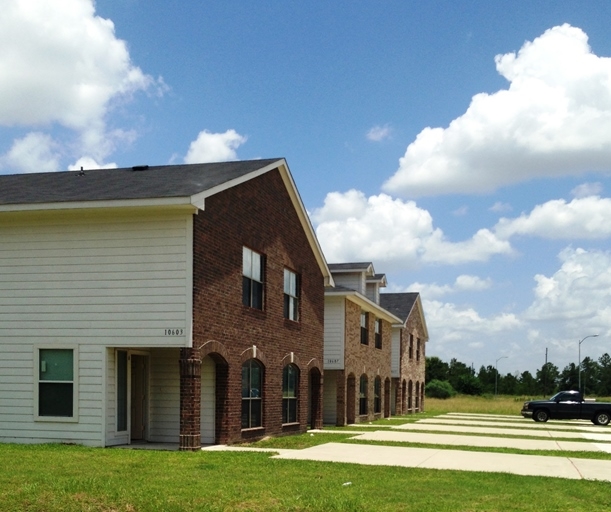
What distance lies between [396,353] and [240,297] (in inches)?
1131

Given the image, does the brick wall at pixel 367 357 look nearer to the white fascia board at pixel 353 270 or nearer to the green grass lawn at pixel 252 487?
the white fascia board at pixel 353 270

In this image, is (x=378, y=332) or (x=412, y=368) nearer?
(x=378, y=332)

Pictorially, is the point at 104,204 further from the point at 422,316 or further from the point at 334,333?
the point at 422,316

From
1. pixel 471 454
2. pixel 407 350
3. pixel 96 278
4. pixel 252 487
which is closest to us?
pixel 252 487

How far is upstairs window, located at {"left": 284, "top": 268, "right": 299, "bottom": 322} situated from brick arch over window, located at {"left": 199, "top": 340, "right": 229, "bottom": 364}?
569cm

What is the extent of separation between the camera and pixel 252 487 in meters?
13.1

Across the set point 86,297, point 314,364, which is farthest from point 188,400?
point 314,364

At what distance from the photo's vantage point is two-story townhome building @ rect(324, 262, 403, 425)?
33.5 metres

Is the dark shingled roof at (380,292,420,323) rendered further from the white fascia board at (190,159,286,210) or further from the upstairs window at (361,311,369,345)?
the white fascia board at (190,159,286,210)

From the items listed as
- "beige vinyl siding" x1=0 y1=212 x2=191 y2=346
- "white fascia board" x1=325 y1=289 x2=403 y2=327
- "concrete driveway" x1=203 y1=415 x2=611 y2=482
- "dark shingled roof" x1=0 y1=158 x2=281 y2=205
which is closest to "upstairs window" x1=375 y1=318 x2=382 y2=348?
"white fascia board" x1=325 y1=289 x2=403 y2=327

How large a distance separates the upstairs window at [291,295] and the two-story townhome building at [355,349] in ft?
17.7

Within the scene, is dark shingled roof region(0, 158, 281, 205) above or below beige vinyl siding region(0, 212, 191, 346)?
above

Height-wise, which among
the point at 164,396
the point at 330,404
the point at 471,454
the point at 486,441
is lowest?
the point at 330,404

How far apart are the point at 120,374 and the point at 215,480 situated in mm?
7068
